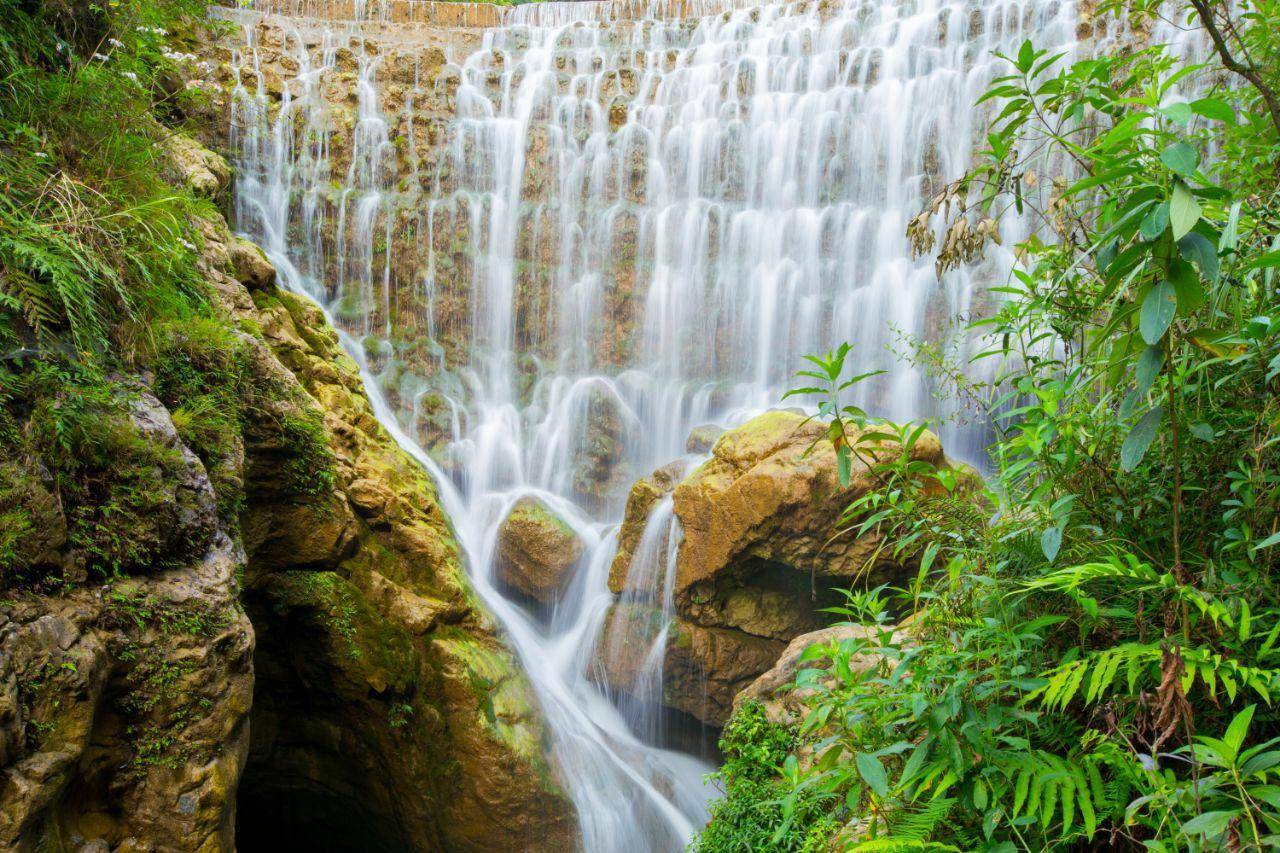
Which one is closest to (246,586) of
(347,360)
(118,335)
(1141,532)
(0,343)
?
(118,335)

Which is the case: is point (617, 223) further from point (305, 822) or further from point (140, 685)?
point (140, 685)

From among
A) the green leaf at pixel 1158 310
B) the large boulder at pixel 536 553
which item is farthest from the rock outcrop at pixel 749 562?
the green leaf at pixel 1158 310

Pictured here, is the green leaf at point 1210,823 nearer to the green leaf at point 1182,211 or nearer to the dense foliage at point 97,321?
the green leaf at point 1182,211

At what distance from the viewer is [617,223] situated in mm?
12352

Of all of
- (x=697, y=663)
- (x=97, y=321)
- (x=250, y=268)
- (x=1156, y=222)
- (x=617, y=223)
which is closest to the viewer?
(x=1156, y=222)

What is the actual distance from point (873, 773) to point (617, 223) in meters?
11.2

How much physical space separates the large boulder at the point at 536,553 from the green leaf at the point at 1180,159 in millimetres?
7223

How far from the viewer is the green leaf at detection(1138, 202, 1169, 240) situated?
168cm

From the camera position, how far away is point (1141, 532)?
2.37m

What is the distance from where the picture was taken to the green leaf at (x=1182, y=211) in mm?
1593

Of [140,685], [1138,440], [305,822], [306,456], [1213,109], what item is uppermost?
[1213,109]

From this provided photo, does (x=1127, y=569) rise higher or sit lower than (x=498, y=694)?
higher

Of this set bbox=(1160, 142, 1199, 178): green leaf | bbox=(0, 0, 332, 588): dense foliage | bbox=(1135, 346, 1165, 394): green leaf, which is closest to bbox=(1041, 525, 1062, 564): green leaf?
bbox=(1135, 346, 1165, 394): green leaf

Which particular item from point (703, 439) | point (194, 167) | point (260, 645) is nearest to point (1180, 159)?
point (260, 645)
